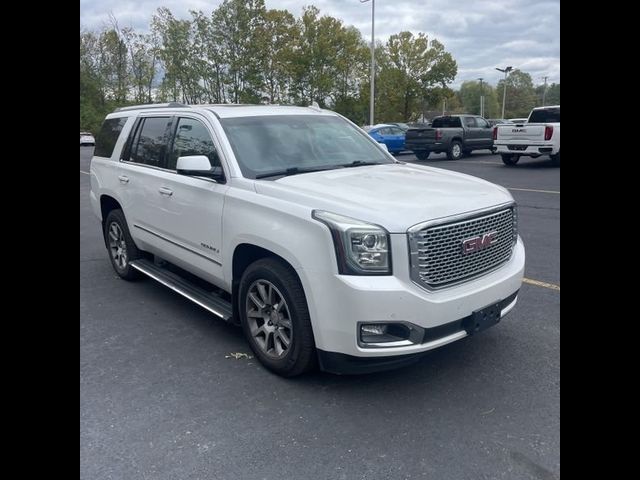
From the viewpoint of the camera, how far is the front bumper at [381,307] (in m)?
3.04

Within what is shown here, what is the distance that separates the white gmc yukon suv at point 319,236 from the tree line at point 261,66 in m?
26.3

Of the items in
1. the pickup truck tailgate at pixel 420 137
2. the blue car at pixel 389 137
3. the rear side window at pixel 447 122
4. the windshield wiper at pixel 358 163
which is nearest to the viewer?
the windshield wiper at pixel 358 163

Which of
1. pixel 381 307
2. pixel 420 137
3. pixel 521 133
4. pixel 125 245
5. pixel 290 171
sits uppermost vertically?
pixel 420 137

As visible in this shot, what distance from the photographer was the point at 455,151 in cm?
2195

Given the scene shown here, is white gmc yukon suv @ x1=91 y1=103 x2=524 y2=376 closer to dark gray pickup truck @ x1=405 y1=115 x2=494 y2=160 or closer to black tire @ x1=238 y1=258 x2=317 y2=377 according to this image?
black tire @ x1=238 y1=258 x2=317 y2=377

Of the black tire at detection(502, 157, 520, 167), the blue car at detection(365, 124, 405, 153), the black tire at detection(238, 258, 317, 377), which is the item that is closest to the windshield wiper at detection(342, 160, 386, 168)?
the black tire at detection(238, 258, 317, 377)

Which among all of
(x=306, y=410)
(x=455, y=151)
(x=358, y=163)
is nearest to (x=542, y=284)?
(x=358, y=163)

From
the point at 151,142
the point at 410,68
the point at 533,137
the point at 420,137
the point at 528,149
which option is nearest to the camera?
the point at 151,142

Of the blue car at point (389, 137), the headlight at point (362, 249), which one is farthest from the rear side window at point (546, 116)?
the headlight at point (362, 249)

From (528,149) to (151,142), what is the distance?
15.3 m

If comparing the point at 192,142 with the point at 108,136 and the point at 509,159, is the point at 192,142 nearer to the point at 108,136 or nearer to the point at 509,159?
the point at 108,136

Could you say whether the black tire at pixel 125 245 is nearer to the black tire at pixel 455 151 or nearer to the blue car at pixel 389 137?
the black tire at pixel 455 151

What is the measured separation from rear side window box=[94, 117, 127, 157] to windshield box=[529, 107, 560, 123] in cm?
1591
